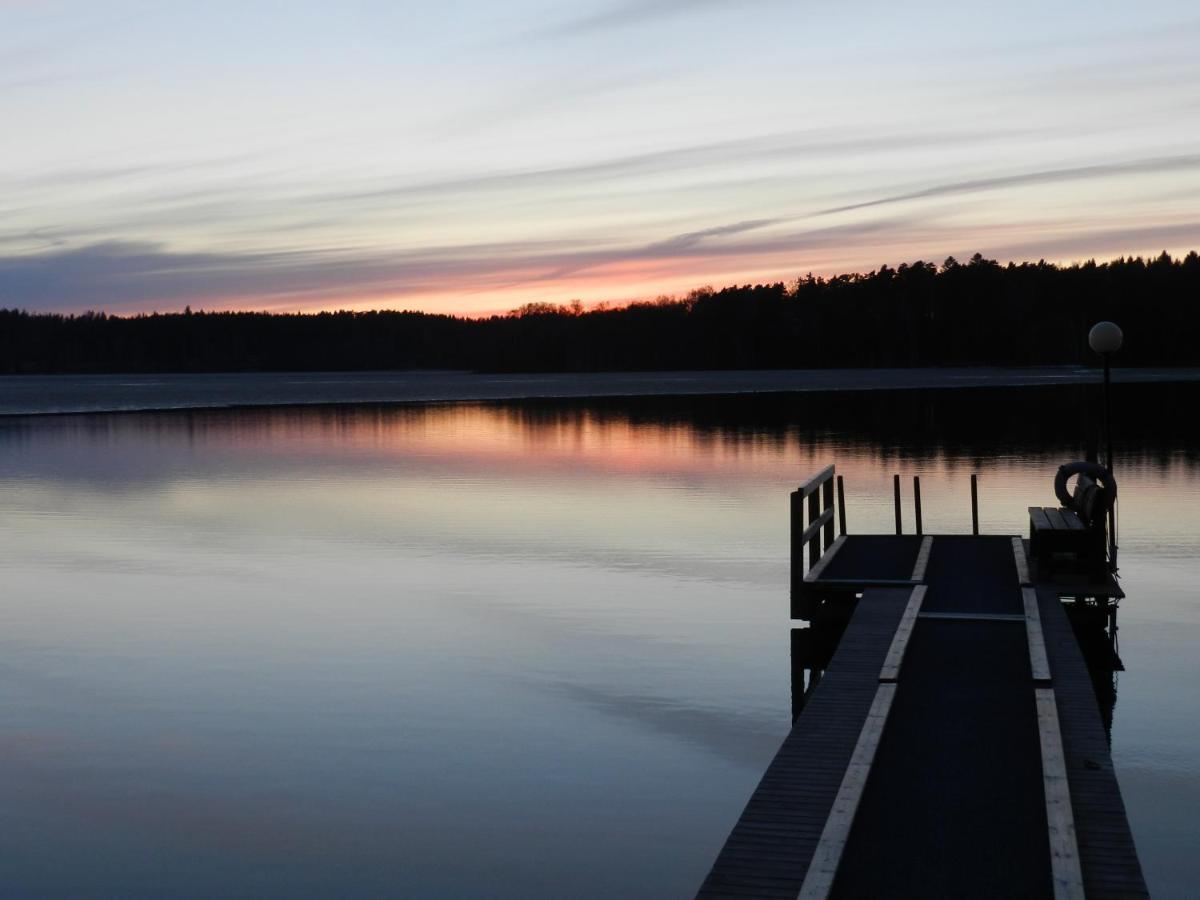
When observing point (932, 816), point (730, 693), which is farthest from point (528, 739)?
point (932, 816)

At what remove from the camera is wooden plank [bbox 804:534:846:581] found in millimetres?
17656

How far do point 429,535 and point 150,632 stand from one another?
31.1ft

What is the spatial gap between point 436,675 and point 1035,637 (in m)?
6.73

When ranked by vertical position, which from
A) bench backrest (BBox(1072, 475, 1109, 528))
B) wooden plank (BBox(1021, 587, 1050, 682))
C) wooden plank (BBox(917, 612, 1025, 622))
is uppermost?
bench backrest (BBox(1072, 475, 1109, 528))

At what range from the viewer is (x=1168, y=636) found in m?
16.7

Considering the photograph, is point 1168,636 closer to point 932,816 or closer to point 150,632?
point 932,816

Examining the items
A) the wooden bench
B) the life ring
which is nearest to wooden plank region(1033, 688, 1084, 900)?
the wooden bench

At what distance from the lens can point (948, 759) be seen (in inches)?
383

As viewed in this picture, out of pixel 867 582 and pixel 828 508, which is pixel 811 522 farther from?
pixel 867 582

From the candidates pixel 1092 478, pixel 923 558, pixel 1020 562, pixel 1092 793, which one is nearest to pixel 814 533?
pixel 923 558

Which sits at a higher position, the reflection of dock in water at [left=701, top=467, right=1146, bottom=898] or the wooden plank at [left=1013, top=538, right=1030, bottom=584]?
the wooden plank at [left=1013, top=538, right=1030, bottom=584]

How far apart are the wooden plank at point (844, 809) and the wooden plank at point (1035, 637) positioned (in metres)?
1.68

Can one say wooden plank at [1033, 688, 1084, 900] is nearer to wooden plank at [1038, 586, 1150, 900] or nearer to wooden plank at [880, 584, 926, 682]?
wooden plank at [1038, 586, 1150, 900]

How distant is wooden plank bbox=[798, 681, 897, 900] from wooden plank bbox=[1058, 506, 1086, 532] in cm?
694
